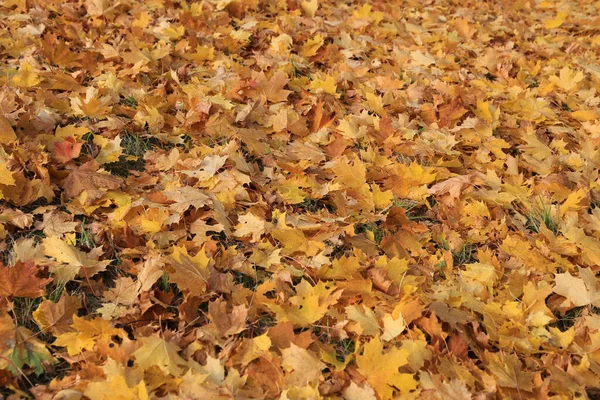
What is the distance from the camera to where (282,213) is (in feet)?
6.56

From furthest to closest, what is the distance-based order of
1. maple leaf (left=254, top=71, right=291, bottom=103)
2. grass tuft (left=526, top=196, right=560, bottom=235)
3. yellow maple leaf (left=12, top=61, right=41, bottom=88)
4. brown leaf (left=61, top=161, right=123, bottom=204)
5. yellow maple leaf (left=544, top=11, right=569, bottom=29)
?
yellow maple leaf (left=544, top=11, right=569, bottom=29), maple leaf (left=254, top=71, right=291, bottom=103), yellow maple leaf (left=12, top=61, right=41, bottom=88), grass tuft (left=526, top=196, right=560, bottom=235), brown leaf (left=61, top=161, right=123, bottom=204)

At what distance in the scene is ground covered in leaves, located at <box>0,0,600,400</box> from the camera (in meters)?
1.46

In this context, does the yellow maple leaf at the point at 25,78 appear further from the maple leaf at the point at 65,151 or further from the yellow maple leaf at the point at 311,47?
the yellow maple leaf at the point at 311,47

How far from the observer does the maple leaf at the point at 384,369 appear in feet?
4.64

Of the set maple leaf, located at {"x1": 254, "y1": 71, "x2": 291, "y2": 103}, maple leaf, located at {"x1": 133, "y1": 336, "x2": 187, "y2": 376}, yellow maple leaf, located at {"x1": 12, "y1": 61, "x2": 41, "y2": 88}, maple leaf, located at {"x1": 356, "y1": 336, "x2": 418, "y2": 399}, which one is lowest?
maple leaf, located at {"x1": 356, "y1": 336, "x2": 418, "y2": 399}

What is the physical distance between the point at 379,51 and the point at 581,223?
6.08ft

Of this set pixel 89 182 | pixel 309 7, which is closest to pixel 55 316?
pixel 89 182

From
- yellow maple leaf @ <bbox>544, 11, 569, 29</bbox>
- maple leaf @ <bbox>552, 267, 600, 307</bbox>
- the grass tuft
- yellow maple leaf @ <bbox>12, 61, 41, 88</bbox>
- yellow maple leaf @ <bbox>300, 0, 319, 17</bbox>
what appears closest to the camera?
maple leaf @ <bbox>552, 267, 600, 307</bbox>

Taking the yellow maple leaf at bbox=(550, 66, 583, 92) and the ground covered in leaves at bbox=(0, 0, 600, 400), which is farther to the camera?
the yellow maple leaf at bbox=(550, 66, 583, 92)

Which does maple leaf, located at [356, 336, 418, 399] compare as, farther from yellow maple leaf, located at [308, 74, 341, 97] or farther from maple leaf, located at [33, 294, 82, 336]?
yellow maple leaf, located at [308, 74, 341, 97]

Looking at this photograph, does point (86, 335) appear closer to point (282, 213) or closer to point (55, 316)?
point (55, 316)

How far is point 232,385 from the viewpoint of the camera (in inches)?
54.6

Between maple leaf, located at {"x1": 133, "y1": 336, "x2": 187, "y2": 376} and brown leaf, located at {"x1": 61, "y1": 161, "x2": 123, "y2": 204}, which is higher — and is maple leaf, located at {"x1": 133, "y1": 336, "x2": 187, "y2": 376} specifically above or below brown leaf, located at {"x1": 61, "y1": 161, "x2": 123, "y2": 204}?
below

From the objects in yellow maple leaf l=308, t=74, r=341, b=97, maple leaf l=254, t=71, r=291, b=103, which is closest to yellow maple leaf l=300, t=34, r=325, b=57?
yellow maple leaf l=308, t=74, r=341, b=97
